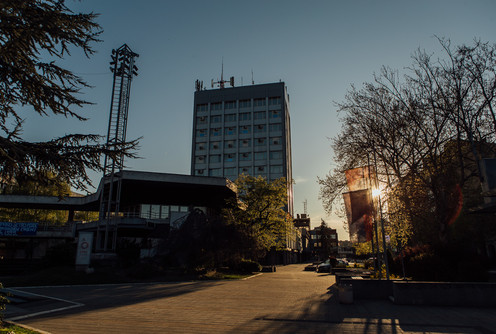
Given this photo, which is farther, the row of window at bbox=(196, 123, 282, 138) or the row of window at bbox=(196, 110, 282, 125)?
the row of window at bbox=(196, 110, 282, 125)

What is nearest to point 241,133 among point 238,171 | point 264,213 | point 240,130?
point 240,130

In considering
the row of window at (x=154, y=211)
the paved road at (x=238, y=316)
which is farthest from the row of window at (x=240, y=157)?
the paved road at (x=238, y=316)

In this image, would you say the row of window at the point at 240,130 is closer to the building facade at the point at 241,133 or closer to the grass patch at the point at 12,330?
the building facade at the point at 241,133

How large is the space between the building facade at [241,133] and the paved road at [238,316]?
2420 inches

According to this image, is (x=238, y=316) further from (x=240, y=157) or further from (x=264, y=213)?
(x=240, y=157)

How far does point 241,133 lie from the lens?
78125 mm

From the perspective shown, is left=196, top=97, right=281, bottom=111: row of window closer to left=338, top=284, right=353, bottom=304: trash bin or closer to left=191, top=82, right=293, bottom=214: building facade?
left=191, top=82, right=293, bottom=214: building facade

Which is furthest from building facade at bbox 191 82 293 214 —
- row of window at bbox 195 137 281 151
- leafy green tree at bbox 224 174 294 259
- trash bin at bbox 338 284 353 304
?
trash bin at bbox 338 284 353 304

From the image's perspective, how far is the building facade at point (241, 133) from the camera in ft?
247

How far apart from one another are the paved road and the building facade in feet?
202

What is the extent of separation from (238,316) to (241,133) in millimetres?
69545

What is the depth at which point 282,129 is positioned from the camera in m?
→ 76.4

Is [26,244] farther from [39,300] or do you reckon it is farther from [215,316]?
[215,316]

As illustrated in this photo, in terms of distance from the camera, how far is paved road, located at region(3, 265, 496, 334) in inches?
326
